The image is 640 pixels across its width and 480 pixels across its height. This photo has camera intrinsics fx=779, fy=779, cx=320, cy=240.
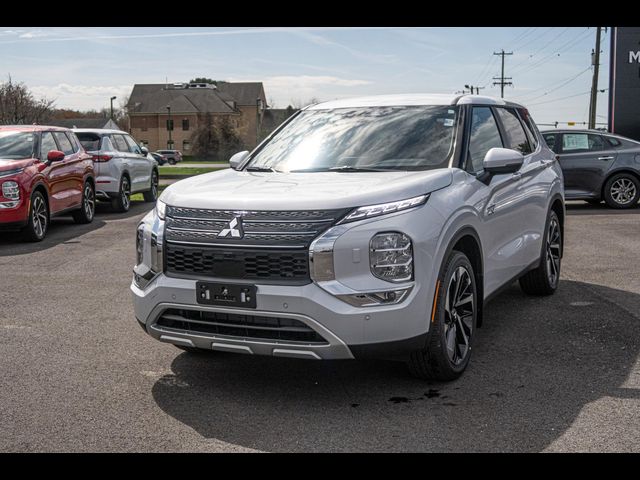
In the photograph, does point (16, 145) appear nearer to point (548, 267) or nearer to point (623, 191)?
point (548, 267)

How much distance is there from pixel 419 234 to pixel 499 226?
150cm

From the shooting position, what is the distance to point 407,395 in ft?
14.9

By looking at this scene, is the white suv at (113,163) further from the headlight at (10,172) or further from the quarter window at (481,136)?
the quarter window at (481,136)

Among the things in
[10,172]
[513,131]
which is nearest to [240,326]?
[513,131]

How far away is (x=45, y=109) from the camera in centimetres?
5216

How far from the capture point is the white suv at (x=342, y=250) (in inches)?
163

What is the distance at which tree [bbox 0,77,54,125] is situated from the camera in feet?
154

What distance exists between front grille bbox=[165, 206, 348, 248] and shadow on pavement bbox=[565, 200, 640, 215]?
11509mm

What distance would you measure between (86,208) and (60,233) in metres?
1.35

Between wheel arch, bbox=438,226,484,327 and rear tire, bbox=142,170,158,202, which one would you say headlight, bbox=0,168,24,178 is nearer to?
rear tire, bbox=142,170,158,202

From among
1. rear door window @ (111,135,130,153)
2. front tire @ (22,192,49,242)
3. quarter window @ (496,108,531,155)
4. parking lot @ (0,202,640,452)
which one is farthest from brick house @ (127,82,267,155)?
parking lot @ (0,202,640,452)
